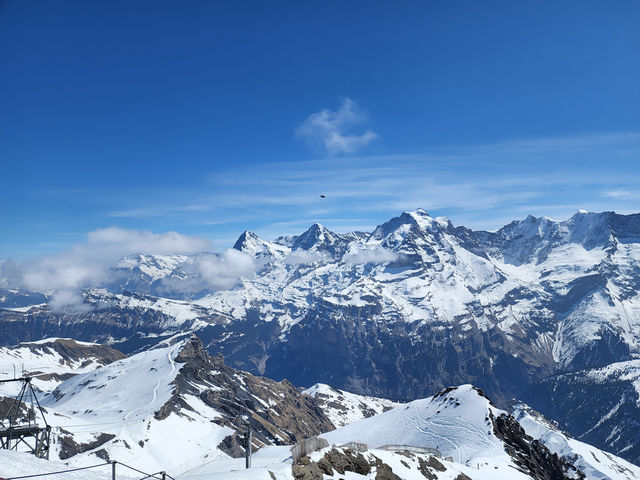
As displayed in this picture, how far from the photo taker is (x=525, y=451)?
115750mm

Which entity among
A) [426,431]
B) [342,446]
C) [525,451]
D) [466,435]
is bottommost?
[525,451]

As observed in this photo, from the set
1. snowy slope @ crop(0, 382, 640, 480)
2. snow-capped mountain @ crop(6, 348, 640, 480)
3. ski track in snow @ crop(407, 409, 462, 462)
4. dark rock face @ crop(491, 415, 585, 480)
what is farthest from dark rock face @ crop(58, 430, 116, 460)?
dark rock face @ crop(491, 415, 585, 480)

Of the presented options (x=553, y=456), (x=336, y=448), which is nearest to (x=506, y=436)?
(x=553, y=456)

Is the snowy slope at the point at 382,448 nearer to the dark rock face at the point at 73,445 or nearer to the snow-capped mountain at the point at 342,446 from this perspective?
the snow-capped mountain at the point at 342,446

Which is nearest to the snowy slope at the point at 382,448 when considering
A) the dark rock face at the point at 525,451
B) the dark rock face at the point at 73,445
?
the dark rock face at the point at 525,451

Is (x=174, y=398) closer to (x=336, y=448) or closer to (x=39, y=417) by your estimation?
(x=39, y=417)

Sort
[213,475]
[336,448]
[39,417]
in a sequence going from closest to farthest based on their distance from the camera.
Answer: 1. [213,475]
2. [336,448]
3. [39,417]

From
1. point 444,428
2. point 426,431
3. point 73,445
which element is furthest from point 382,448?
point 73,445

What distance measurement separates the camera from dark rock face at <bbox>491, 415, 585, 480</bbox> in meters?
105

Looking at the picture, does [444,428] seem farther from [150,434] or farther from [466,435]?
[150,434]

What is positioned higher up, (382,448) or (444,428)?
(382,448)

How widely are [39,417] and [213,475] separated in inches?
6543

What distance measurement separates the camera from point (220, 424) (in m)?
193

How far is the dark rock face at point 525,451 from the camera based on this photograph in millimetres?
104944
